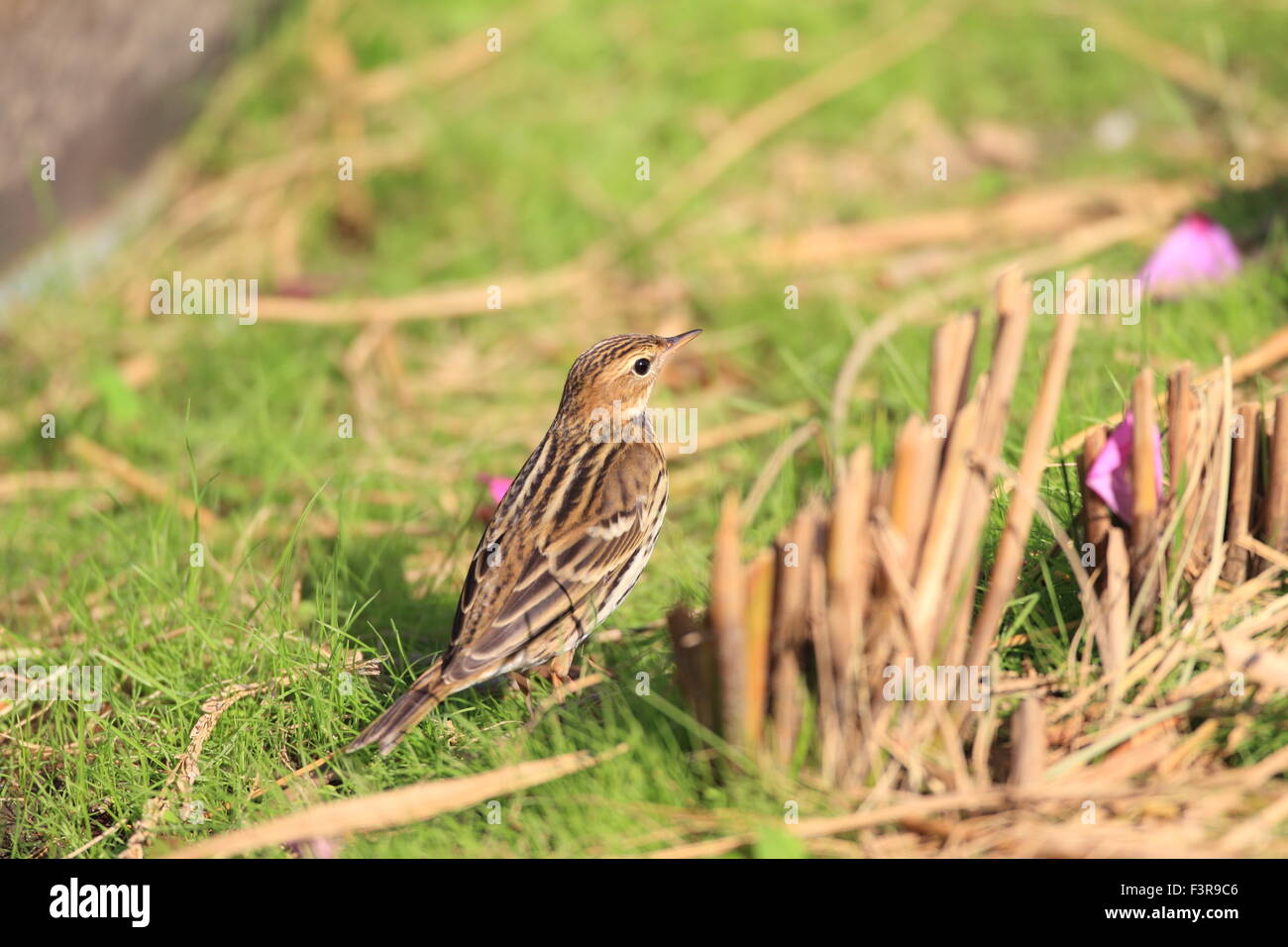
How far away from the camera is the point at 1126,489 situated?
12.6ft

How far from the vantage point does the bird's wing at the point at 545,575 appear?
13.1 ft

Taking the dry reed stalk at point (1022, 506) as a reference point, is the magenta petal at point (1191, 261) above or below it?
above

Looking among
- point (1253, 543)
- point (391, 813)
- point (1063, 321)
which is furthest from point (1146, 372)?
point (391, 813)

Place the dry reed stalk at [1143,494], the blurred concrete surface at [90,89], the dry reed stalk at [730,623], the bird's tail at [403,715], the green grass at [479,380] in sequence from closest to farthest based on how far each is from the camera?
the dry reed stalk at [730,623] < the dry reed stalk at [1143,494] < the bird's tail at [403,715] < the green grass at [479,380] < the blurred concrete surface at [90,89]

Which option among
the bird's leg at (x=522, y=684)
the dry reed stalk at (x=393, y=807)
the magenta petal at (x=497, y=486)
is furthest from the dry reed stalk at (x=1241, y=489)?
the magenta petal at (x=497, y=486)

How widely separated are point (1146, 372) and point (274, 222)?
6617 mm

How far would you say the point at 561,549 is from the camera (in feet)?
13.9

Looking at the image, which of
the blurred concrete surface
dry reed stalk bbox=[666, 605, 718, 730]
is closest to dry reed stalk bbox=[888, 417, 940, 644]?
dry reed stalk bbox=[666, 605, 718, 730]

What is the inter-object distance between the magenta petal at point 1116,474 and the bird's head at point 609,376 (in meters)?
1.60

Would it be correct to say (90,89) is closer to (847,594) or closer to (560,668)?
(560,668)

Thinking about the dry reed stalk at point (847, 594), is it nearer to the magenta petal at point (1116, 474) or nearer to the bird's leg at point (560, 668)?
the magenta petal at point (1116, 474)

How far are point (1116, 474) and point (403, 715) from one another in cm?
211

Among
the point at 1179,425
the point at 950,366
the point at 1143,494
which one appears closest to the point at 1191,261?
the point at 1179,425

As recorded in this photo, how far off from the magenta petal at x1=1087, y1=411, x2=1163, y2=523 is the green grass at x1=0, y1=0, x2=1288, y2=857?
0.36 m
